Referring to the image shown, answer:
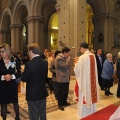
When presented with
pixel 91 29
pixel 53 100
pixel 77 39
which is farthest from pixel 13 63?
pixel 91 29

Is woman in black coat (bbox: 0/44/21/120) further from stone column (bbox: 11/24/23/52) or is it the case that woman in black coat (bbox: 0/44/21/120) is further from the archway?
the archway

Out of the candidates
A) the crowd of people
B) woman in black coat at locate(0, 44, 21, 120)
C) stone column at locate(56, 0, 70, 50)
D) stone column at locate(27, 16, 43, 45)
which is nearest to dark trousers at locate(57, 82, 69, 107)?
the crowd of people

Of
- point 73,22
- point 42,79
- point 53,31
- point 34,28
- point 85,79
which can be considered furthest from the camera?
point 53,31

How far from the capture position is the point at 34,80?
12.1 feet

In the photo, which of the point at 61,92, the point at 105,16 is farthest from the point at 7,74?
the point at 105,16

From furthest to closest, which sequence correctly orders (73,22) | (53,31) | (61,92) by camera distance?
(53,31), (73,22), (61,92)

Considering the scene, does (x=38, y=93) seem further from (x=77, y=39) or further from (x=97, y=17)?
(x=97, y=17)

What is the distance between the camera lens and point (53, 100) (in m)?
7.11

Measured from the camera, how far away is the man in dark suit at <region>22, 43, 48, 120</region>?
363 cm

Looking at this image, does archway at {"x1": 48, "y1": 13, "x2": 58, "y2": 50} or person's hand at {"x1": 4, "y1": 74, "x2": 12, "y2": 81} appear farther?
archway at {"x1": 48, "y1": 13, "x2": 58, "y2": 50}

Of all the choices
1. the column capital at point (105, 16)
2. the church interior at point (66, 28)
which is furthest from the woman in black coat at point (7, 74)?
the column capital at point (105, 16)

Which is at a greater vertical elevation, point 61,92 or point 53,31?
point 53,31

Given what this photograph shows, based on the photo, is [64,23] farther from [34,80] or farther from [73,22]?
[34,80]

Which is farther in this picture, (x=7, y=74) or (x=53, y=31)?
(x=53, y=31)
